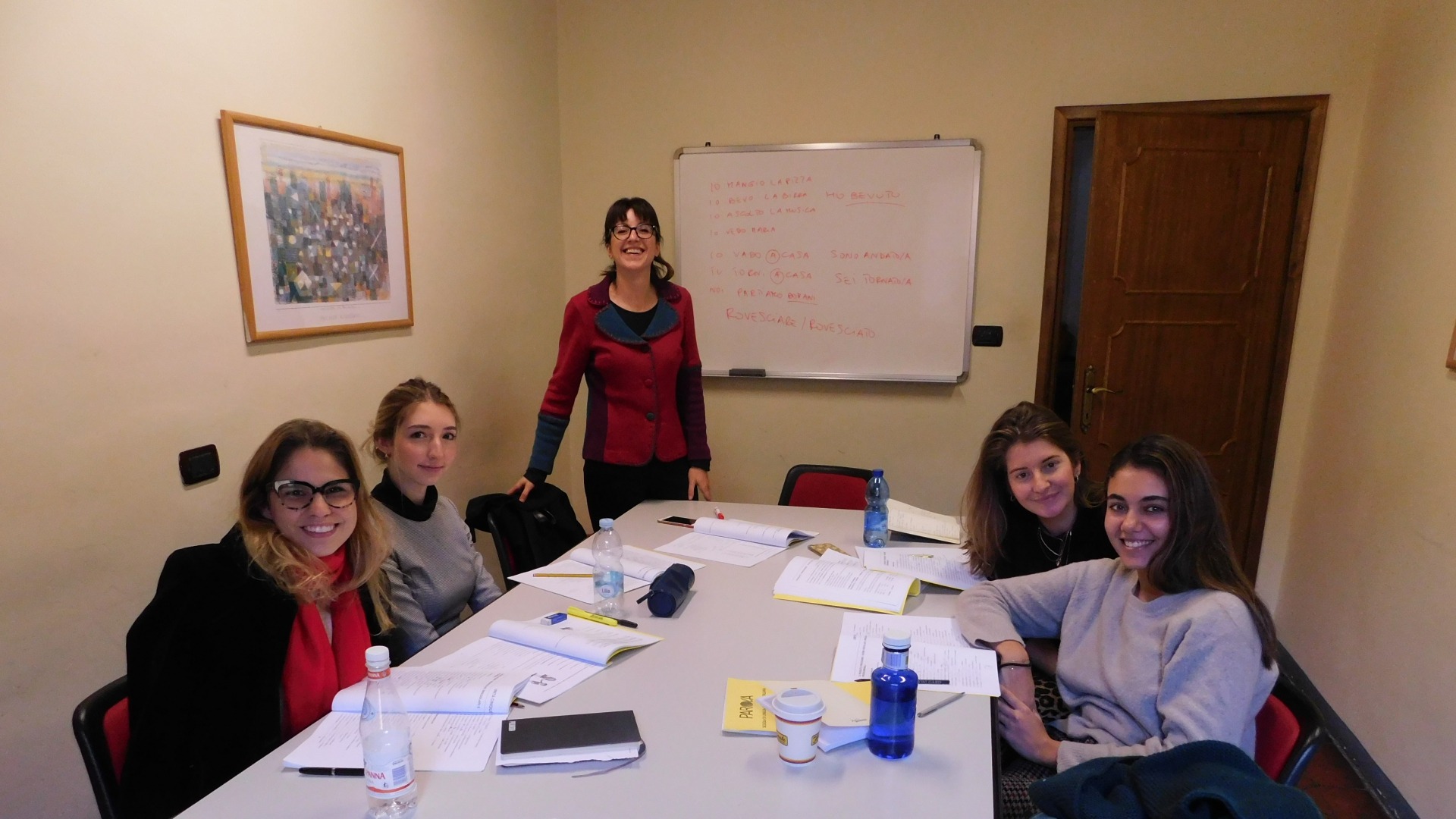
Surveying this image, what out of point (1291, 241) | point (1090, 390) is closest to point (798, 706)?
point (1090, 390)

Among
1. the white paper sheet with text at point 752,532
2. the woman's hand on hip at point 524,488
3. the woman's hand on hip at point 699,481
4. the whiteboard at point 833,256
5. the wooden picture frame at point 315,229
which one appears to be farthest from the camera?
the whiteboard at point 833,256

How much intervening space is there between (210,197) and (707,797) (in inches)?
69.6

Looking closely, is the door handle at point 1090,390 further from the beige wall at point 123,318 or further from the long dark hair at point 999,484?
the beige wall at point 123,318

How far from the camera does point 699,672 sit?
1464mm

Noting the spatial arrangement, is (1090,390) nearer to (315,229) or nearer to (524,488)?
(524,488)

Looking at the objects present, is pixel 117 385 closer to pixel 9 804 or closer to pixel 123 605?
pixel 123 605

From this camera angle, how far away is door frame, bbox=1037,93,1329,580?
9.46ft

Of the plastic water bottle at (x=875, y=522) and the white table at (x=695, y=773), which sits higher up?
the plastic water bottle at (x=875, y=522)

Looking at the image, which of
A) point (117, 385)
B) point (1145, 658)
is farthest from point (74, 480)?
point (1145, 658)

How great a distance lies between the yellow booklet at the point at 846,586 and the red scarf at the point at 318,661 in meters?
0.89

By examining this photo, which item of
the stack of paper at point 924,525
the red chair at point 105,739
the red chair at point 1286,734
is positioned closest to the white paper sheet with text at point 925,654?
the red chair at point 1286,734

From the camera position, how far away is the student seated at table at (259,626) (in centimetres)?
123

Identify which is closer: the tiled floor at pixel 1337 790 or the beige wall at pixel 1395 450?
the beige wall at pixel 1395 450

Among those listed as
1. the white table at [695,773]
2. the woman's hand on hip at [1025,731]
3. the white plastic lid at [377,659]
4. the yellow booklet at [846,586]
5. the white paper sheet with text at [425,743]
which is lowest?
the woman's hand on hip at [1025,731]
